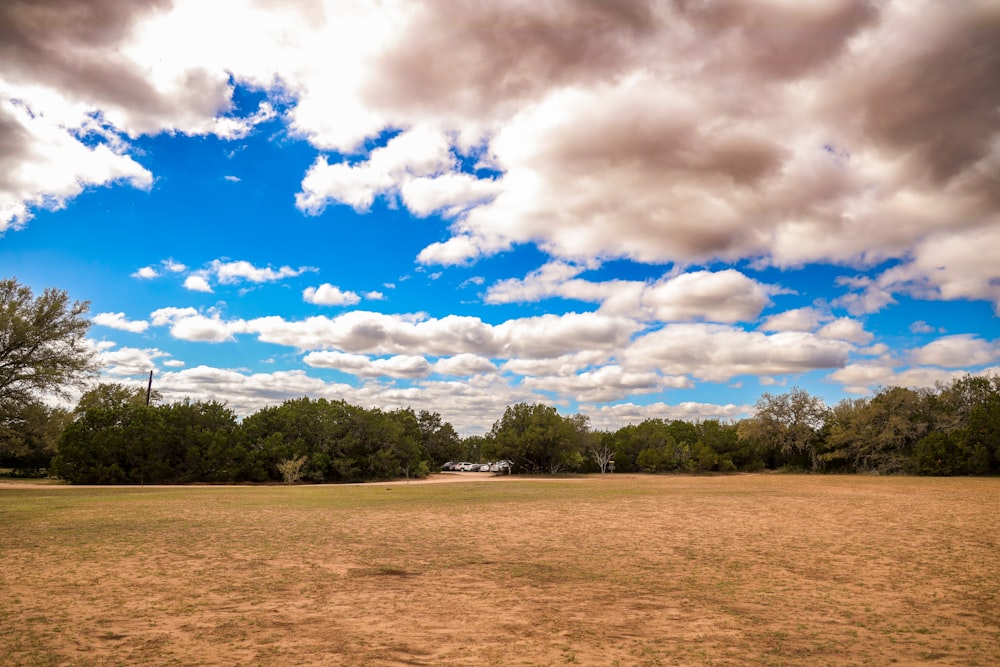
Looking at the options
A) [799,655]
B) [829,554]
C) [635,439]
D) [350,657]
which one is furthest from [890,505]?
[635,439]

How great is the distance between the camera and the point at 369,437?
58.6 m

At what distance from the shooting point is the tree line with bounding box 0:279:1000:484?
33.6 m

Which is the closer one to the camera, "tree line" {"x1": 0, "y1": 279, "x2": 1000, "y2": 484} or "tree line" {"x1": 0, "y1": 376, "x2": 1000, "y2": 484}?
"tree line" {"x1": 0, "y1": 279, "x2": 1000, "y2": 484}

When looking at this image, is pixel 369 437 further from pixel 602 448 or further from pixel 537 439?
pixel 602 448

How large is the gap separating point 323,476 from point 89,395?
2479 centimetres

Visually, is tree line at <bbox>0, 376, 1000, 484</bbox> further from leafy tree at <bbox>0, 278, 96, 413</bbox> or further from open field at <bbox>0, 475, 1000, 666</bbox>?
open field at <bbox>0, 475, 1000, 666</bbox>

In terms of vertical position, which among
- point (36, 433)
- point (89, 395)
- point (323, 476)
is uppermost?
point (89, 395)

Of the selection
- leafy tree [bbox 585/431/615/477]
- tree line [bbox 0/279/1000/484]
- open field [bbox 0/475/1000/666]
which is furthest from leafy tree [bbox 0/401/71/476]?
leafy tree [bbox 585/431/615/477]

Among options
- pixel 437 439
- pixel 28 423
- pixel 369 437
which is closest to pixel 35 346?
pixel 28 423

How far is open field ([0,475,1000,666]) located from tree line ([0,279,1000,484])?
1762 centimetres

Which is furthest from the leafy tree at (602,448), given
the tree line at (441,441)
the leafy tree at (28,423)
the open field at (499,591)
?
the open field at (499,591)

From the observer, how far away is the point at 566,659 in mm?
6539

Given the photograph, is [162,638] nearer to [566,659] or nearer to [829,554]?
[566,659]

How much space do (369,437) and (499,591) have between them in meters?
50.7
